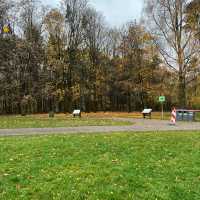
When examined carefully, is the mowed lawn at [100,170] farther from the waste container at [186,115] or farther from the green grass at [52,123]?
the waste container at [186,115]

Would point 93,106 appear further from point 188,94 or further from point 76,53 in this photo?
point 188,94

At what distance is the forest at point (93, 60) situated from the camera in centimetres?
3609


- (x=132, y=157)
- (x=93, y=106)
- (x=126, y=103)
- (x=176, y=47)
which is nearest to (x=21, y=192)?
(x=132, y=157)

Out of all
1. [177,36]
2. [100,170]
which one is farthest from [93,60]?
[100,170]

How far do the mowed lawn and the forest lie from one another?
21.4m

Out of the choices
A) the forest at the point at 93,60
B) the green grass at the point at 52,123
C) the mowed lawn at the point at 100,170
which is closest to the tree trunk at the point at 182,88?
the forest at the point at 93,60

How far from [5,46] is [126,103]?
34.0m

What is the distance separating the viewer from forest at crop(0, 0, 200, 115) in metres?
36.1

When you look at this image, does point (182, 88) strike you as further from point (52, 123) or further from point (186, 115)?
point (52, 123)

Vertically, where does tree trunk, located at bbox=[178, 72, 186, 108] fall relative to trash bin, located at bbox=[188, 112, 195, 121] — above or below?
above

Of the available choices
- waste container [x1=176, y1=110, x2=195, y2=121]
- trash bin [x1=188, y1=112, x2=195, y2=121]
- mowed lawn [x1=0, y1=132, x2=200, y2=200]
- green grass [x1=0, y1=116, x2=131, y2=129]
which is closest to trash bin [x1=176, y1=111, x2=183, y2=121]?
waste container [x1=176, y1=110, x2=195, y2=121]

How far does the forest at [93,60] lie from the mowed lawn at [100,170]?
70.2 feet

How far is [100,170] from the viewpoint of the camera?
8586 mm

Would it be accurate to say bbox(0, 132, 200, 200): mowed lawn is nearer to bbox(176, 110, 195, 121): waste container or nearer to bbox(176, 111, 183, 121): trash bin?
bbox(176, 110, 195, 121): waste container
